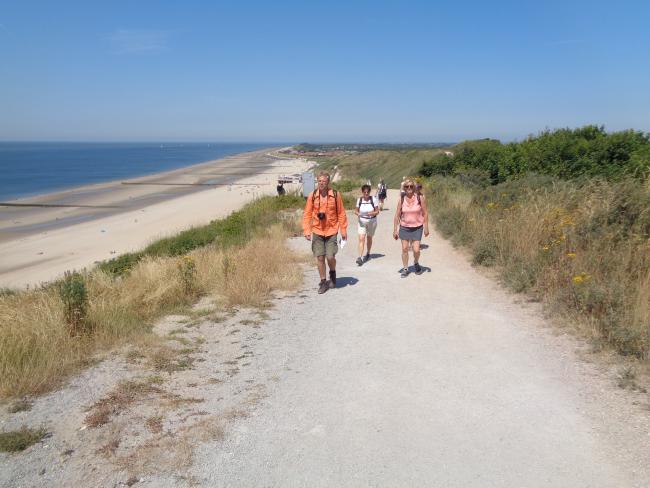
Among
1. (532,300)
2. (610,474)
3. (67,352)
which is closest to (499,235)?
(532,300)

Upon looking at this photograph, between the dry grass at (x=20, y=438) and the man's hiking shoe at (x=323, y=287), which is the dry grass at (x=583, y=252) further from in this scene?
the dry grass at (x=20, y=438)

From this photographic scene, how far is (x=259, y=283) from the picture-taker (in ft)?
24.6

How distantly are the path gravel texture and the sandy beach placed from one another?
10.2 meters

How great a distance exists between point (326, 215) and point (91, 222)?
86.6 ft

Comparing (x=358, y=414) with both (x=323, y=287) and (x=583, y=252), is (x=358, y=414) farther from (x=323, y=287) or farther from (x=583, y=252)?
(x=583, y=252)

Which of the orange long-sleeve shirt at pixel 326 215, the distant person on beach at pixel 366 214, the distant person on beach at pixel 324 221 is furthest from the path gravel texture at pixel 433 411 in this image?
the distant person on beach at pixel 366 214

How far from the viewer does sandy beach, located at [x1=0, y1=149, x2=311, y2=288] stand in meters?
19.6

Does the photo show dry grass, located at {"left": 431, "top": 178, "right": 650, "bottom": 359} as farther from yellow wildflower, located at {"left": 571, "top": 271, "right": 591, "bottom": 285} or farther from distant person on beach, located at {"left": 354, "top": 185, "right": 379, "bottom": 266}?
distant person on beach, located at {"left": 354, "top": 185, "right": 379, "bottom": 266}

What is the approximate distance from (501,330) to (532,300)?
4.04 feet

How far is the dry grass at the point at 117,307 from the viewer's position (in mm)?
4539

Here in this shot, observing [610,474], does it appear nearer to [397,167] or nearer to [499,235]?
[499,235]

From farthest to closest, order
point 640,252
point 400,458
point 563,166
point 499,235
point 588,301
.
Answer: point 563,166, point 499,235, point 640,252, point 588,301, point 400,458

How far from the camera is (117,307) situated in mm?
6117

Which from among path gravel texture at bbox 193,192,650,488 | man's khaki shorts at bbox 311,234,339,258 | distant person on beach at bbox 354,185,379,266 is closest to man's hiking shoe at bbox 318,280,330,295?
man's khaki shorts at bbox 311,234,339,258
